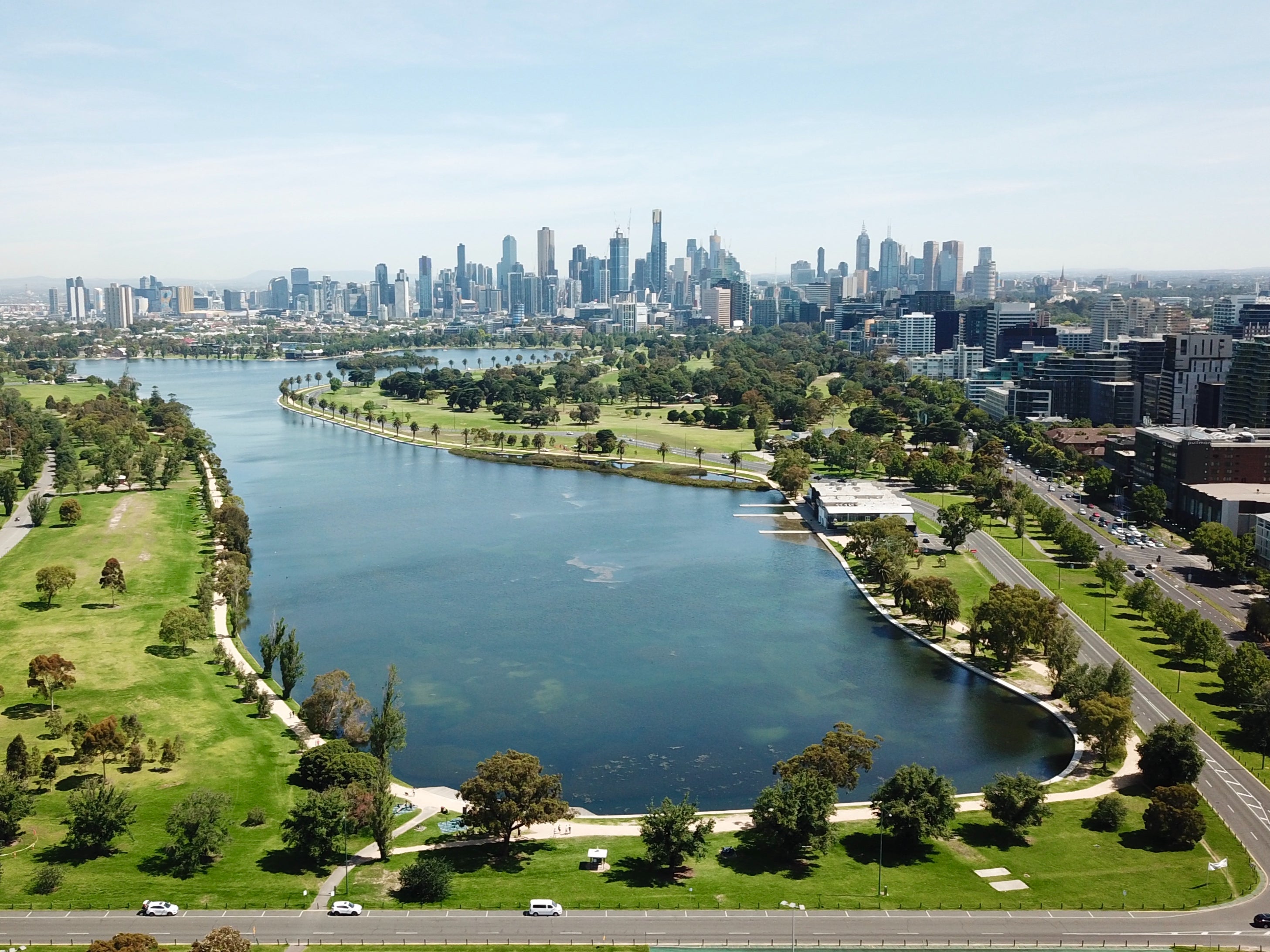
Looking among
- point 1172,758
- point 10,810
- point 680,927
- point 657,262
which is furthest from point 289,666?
point 657,262

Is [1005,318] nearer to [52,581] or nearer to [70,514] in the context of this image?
[70,514]

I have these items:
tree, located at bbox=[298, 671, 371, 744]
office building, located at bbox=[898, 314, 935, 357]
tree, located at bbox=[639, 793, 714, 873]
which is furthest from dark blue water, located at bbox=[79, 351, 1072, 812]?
office building, located at bbox=[898, 314, 935, 357]

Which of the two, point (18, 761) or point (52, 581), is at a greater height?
point (52, 581)

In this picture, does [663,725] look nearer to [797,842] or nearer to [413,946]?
[797,842]

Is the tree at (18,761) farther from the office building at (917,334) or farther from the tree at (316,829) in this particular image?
the office building at (917,334)

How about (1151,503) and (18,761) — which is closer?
(18,761)

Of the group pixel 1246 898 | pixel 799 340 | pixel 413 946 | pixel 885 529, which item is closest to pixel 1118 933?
pixel 1246 898

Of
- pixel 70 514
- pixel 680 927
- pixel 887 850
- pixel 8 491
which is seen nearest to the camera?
pixel 680 927

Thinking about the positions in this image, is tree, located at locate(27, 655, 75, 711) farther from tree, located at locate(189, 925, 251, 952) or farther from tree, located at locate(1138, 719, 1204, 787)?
tree, located at locate(1138, 719, 1204, 787)
